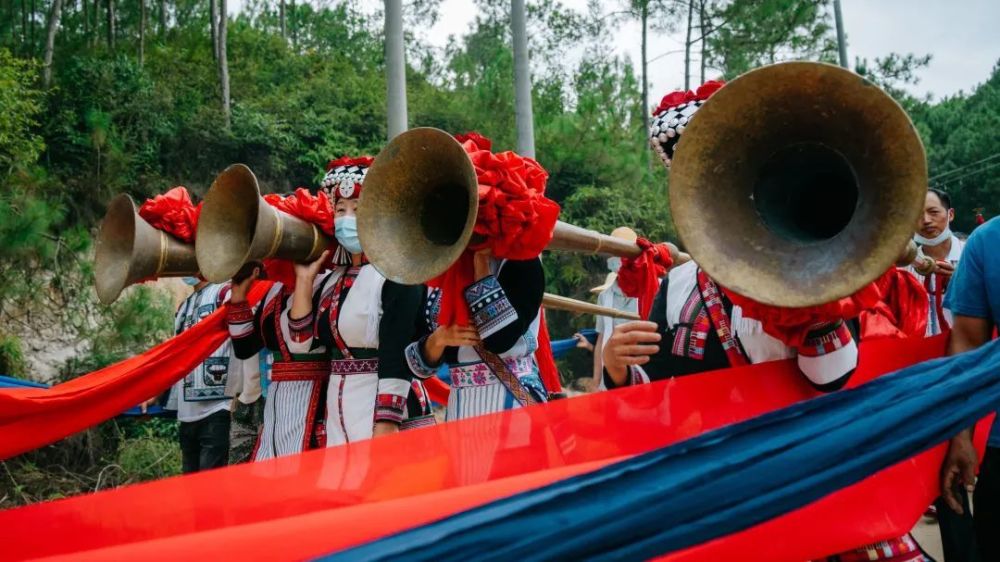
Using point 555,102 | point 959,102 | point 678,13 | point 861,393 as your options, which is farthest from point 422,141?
point 959,102

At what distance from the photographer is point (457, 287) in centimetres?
316

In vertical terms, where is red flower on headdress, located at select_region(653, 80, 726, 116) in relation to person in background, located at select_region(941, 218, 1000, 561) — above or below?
above

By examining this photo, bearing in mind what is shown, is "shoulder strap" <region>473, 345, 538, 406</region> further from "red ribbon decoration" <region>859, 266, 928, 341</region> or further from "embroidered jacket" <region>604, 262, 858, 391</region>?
"red ribbon decoration" <region>859, 266, 928, 341</region>

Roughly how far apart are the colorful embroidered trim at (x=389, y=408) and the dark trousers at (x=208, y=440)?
83.9 inches

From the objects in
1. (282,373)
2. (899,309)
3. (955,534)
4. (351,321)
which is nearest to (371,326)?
(351,321)

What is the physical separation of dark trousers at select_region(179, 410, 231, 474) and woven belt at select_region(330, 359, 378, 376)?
1.75 meters

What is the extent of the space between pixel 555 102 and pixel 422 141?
19.1m

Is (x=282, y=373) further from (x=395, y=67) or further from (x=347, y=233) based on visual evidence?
(x=395, y=67)

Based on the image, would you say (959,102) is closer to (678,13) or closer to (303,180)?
(678,13)

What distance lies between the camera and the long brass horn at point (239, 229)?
3596 mm

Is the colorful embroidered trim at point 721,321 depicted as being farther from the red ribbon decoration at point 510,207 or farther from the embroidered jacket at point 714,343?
the red ribbon decoration at point 510,207

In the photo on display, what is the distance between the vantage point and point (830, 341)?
7.18 ft

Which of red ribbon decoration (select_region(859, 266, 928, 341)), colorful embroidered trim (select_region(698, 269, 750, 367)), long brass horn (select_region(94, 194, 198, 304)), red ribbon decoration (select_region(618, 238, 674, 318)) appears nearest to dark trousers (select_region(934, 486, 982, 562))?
red ribbon decoration (select_region(859, 266, 928, 341))

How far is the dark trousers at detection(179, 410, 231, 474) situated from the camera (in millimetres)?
5395
